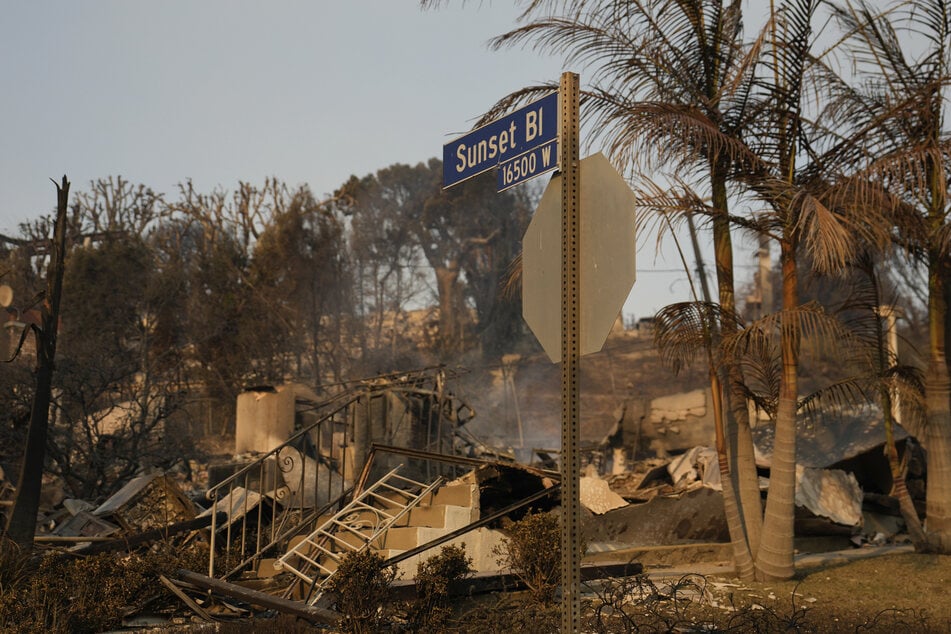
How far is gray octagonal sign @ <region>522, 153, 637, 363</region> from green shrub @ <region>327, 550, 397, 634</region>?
2.86 m

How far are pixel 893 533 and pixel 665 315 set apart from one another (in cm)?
725

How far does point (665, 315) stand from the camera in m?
10.9

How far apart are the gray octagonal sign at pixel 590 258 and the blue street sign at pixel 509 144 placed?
22 centimetres

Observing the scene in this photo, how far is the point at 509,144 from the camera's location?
197 inches

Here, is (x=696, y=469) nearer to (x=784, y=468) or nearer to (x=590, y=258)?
(x=784, y=468)

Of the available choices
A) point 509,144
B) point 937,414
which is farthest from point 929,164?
point 509,144

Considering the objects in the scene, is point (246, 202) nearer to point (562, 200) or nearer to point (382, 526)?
point (382, 526)

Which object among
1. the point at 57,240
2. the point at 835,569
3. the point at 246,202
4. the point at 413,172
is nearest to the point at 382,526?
the point at 57,240

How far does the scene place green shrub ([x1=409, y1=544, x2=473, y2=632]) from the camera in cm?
698

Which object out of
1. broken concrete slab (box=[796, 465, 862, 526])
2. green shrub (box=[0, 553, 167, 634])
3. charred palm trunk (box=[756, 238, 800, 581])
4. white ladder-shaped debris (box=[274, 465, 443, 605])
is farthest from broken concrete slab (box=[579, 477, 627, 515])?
green shrub (box=[0, 553, 167, 634])

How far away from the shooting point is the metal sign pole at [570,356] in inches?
171

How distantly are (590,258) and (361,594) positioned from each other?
3.33 m

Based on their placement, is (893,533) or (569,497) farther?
(893,533)

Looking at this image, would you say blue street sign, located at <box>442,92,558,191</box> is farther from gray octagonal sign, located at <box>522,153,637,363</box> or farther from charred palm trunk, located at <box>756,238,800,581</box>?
charred palm trunk, located at <box>756,238,800,581</box>
